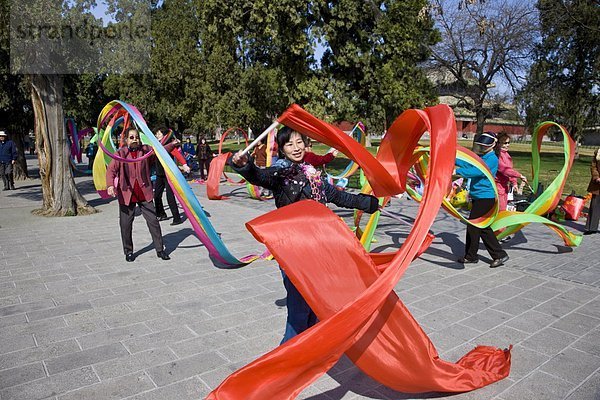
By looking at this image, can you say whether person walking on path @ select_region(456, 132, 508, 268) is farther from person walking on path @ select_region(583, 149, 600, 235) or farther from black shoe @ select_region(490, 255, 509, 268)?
person walking on path @ select_region(583, 149, 600, 235)

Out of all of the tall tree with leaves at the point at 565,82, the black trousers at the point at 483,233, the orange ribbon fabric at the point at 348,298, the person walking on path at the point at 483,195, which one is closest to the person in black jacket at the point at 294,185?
the orange ribbon fabric at the point at 348,298

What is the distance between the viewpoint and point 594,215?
29.4 ft

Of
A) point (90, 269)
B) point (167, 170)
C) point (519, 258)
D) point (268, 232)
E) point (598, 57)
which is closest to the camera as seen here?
point (268, 232)

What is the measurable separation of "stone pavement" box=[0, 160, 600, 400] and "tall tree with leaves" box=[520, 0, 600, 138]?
24188mm

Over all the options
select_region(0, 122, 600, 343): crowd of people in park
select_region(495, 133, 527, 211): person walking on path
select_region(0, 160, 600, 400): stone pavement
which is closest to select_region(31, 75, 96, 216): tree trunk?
select_region(0, 122, 600, 343): crowd of people in park

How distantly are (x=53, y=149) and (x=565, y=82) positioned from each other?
30019mm

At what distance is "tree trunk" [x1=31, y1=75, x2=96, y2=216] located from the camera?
10.9 meters

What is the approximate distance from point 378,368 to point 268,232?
1.15 meters

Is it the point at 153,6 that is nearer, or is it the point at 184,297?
the point at 184,297

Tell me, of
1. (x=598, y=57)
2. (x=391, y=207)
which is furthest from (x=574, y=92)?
(x=391, y=207)

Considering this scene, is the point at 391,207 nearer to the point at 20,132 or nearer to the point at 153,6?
the point at 20,132

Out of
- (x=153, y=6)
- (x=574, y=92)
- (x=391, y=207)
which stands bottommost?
(x=391, y=207)

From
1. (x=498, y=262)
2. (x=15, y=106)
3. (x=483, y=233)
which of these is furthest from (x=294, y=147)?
(x=15, y=106)

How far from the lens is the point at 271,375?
106 inches
